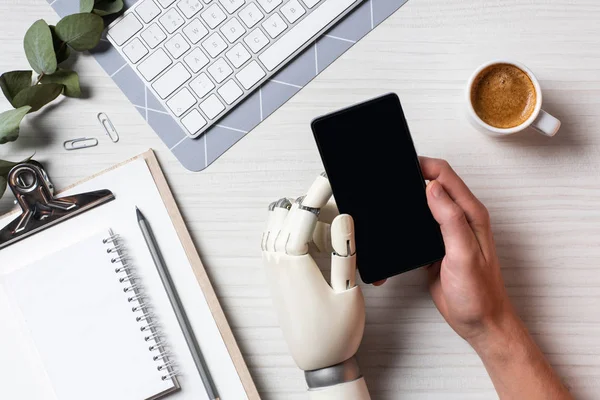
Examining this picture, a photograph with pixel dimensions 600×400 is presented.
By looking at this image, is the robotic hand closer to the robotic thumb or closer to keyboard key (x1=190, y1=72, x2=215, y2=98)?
the robotic thumb

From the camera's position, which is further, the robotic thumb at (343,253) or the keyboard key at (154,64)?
the keyboard key at (154,64)

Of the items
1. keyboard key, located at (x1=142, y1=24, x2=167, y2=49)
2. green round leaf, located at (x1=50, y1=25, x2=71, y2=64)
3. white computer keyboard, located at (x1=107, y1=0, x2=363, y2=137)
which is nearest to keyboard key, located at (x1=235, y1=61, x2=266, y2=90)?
white computer keyboard, located at (x1=107, y1=0, x2=363, y2=137)

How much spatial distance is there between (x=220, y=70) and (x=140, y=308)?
0.29m

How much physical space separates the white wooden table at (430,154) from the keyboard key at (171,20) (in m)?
0.10

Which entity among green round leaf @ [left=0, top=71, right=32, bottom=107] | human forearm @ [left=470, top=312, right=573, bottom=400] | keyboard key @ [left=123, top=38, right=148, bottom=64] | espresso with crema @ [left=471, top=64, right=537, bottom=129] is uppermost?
green round leaf @ [left=0, top=71, right=32, bottom=107]

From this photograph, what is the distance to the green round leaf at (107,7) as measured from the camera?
26.9 inches

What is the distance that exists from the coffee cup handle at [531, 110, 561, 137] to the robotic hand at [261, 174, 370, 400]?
25 cm

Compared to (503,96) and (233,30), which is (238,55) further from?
(503,96)

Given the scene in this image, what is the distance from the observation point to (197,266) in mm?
678

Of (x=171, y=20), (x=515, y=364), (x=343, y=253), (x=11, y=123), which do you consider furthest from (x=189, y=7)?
(x=515, y=364)

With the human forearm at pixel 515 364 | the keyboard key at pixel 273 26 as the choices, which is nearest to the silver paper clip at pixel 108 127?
the keyboard key at pixel 273 26

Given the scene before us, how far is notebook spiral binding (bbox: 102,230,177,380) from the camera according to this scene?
0.67m

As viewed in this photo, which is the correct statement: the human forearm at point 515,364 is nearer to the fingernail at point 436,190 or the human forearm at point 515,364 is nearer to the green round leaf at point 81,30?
the fingernail at point 436,190

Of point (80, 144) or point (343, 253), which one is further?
point (80, 144)
